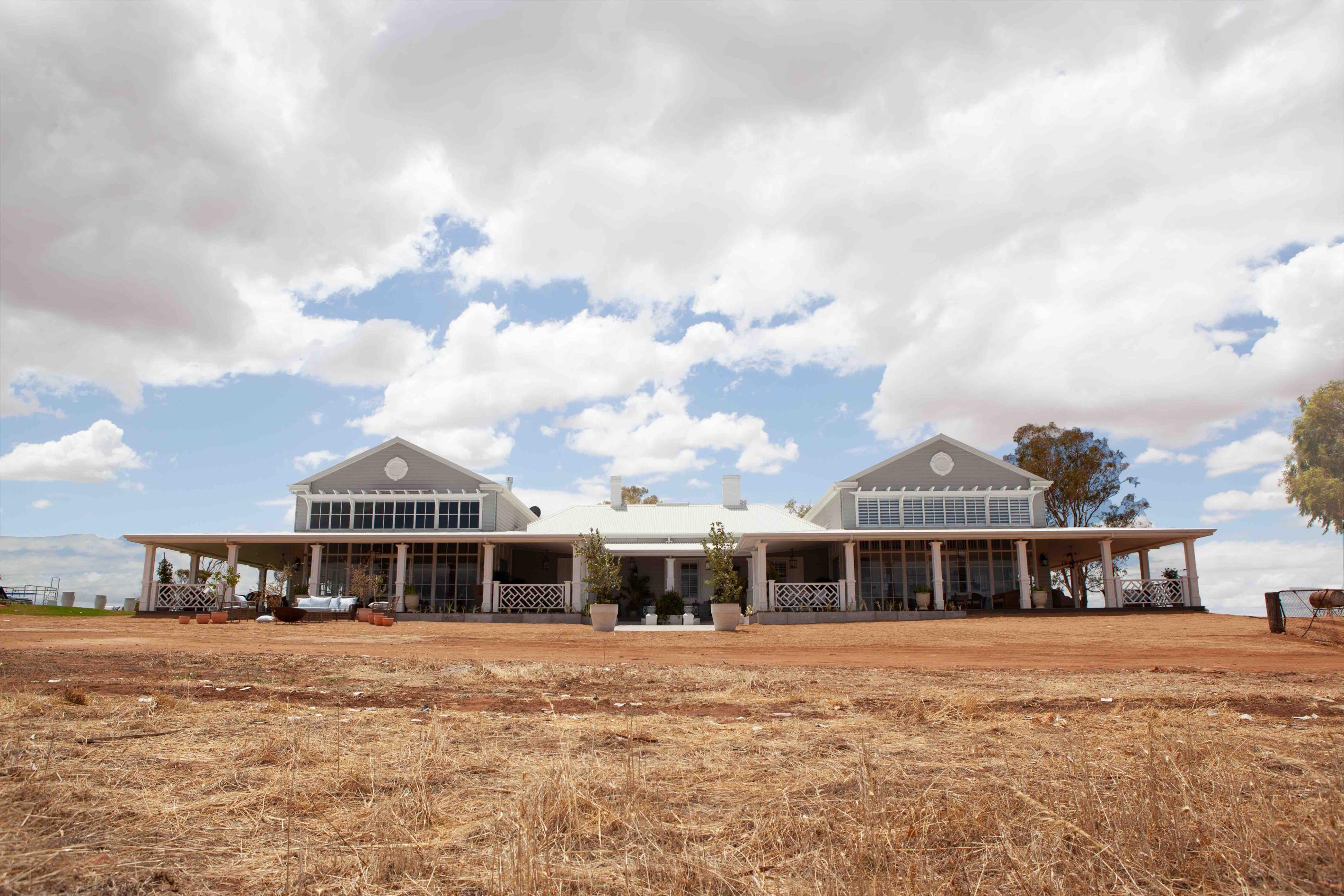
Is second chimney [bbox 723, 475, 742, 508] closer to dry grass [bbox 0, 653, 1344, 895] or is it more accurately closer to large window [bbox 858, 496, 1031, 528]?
large window [bbox 858, 496, 1031, 528]

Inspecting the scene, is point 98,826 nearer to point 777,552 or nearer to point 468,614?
point 468,614

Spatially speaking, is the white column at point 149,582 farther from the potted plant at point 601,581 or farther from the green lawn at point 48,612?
the potted plant at point 601,581

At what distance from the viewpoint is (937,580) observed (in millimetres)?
27672

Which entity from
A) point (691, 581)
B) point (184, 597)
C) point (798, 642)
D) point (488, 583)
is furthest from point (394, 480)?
point (798, 642)

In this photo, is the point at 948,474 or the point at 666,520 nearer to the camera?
the point at 948,474

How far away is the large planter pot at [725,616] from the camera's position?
22.3 m

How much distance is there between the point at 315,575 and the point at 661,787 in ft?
90.9

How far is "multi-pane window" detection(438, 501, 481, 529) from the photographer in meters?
33.5

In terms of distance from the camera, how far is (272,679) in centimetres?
996

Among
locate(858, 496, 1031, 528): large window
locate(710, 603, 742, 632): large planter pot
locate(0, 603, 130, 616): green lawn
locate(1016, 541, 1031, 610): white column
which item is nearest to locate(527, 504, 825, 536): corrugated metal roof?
locate(858, 496, 1031, 528): large window

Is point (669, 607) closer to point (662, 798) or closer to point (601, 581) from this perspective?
point (601, 581)

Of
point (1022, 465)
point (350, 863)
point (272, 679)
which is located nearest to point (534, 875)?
point (350, 863)

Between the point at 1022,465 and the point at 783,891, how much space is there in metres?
46.9

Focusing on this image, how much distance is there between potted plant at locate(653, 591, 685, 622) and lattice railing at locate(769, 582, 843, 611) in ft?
11.0
